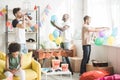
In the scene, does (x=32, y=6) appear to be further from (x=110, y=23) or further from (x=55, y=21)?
(x=110, y=23)

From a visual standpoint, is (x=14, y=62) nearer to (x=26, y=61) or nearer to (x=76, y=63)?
(x=26, y=61)

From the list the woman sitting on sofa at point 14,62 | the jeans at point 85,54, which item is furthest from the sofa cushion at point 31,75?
the jeans at point 85,54

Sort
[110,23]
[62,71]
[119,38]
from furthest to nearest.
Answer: [110,23] → [119,38] → [62,71]

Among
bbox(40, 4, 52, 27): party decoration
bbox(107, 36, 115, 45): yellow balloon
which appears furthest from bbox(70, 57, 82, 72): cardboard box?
bbox(40, 4, 52, 27): party decoration

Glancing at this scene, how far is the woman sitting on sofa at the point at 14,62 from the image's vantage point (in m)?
4.62

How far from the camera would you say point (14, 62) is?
4.71 metres

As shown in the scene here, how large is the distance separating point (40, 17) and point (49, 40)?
727mm

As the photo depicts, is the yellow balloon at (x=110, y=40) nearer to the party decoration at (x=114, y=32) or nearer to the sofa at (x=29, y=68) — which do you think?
the party decoration at (x=114, y=32)

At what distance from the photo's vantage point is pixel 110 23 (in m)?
6.83

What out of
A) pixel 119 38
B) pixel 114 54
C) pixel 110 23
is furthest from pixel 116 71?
pixel 110 23

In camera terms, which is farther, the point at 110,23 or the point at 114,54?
the point at 110,23

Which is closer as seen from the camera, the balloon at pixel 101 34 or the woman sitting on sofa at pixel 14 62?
the woman sitting on sofa at pixel 14 62

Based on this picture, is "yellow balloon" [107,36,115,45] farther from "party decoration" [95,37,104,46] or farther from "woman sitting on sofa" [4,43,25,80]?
"woman sitting on sofa" [4,43,25,80]

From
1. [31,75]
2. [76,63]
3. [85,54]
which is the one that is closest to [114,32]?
[85,54]
